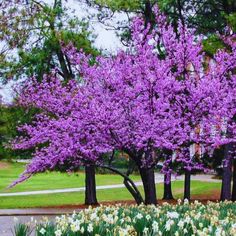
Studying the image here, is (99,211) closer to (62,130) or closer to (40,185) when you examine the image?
(62,130)

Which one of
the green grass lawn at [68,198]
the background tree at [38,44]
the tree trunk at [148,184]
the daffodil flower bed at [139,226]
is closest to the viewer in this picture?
the daffodil flower bed at [139,226]

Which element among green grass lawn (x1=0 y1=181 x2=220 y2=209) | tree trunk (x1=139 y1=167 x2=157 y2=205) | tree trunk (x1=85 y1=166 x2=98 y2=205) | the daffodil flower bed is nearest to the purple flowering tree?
tree trunk (x1=139 y1=167 x2=157 y2=205)

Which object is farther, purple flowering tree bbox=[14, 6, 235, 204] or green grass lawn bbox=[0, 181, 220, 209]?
green grass lawn bbox=[0, 181, 220, 209]

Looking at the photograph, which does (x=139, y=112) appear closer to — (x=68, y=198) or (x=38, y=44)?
(x=38, y=44)

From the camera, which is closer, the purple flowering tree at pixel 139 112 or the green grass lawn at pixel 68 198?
the purple flowering tree at pixel 139 112

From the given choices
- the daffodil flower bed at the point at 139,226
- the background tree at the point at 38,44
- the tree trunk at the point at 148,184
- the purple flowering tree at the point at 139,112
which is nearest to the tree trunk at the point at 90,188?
the background tree at the point at 38,44

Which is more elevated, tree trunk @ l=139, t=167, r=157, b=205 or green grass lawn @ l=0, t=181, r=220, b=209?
tree trunk @ l=139, t=167, r=157, b=205

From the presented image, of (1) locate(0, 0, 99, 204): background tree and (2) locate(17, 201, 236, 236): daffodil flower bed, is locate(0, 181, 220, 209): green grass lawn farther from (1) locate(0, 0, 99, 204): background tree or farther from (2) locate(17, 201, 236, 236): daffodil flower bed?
(2) locate(17, 201, 236, 236): daffodil flower bed

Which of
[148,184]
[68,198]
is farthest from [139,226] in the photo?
[68,198]

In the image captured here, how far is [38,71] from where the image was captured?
77.9ft

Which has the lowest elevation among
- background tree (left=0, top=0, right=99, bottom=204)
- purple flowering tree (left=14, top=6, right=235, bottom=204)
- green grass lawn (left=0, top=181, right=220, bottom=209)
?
green grass lawn (left=0, top=181, right=220, bottom=209)

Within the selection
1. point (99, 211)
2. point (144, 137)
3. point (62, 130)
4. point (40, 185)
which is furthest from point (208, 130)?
point (40, 185)

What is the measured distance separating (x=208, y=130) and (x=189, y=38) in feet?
7.87

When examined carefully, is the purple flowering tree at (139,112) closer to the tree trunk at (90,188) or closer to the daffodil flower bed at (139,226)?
the daffodil flower bed at (139,226)
